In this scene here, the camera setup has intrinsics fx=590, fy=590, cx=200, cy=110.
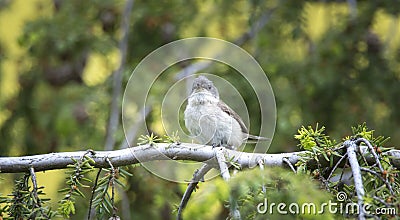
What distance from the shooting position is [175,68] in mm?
4348

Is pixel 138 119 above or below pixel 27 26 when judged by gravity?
below

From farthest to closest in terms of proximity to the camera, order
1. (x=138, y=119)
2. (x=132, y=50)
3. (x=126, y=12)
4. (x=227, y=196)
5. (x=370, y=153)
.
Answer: (x=132, y=50)
(x=126, y=12)
(x=138, y=119)
(x=370, y=153)
(x=227, y=196)

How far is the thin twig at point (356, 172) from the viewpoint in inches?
58.7

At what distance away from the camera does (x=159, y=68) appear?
13.5ft

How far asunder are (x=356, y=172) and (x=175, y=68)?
2863 millimetres

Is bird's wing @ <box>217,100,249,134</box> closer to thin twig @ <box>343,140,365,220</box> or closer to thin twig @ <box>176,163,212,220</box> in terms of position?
thin twig @ <box>176,163,212,220</box>

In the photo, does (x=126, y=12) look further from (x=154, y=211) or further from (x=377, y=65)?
(x=377, y=65)

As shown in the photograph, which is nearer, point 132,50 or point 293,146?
point 293,146

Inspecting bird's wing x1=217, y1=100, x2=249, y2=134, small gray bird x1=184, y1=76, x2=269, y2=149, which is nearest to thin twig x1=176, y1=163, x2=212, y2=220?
small gray bird x1=184, y1=76, x2=269, y2=149

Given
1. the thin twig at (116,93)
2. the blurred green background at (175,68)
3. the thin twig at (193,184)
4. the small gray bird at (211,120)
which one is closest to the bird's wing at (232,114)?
the small gray bird at (211,120)

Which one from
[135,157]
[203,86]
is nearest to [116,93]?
[203,86]

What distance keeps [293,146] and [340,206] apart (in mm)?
2537

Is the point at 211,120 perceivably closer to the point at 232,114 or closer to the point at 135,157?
the point at 232,114

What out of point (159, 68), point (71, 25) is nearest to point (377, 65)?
point (159, 68)
